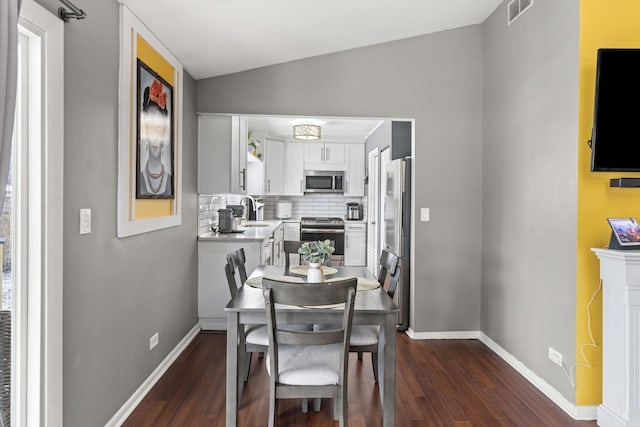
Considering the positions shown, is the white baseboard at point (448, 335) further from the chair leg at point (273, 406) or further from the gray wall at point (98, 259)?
the gray wall at point (98, 259)

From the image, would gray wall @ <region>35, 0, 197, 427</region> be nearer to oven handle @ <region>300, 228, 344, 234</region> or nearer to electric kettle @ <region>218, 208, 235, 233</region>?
electric kettle @ <region>218, 208, 235, 233</region>

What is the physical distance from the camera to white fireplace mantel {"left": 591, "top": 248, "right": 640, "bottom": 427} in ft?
7.23

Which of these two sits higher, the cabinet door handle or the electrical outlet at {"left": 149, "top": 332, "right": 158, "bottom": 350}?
the cabinet door handle

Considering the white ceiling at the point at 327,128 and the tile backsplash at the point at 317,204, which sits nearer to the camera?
the white ceiling at the point at 327,128

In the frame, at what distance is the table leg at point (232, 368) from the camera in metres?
2.14

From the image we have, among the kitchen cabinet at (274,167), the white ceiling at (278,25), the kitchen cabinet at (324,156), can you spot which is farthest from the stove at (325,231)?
the white ceiling at (278,25)

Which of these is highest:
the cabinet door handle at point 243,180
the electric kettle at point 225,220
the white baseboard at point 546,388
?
the cabinet door handle at point 243,180

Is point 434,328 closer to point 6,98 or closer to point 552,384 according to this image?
point 552,384

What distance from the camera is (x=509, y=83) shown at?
3.38 metres

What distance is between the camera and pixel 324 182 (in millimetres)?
7816

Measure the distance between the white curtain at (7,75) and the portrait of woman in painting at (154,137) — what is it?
1267 millimetres

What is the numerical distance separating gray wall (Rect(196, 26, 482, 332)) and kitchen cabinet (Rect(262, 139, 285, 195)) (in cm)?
390

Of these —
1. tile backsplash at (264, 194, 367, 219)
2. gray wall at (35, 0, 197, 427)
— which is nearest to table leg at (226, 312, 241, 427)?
gray wall at (35, 0, 197, 427)

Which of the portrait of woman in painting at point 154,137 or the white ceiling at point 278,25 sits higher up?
the white ceiling at point 278,25
